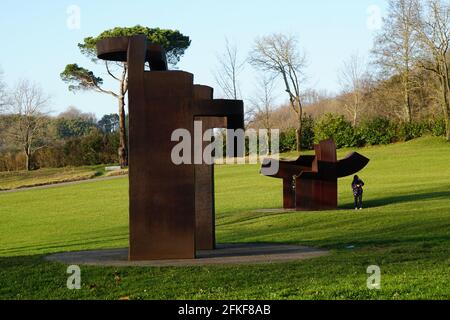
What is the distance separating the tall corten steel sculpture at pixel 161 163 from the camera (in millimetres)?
11383

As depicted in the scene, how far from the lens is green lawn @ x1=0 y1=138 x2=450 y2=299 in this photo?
324 inches

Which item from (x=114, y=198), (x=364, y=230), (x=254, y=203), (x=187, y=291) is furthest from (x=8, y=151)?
(x=187, y=291)

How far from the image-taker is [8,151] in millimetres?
64938

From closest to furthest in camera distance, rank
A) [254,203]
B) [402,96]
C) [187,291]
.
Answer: [187,291], [254,203], [402,96]

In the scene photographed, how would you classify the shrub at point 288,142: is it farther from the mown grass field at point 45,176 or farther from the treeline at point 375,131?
the mown grass field at point 45,176

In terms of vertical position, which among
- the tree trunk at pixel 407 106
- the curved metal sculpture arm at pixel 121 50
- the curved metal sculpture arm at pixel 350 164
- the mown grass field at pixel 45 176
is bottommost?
the mown grass field at pixel 45 176

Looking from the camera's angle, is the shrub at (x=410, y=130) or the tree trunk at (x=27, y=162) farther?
the tree trunk at (x=27, y=162)

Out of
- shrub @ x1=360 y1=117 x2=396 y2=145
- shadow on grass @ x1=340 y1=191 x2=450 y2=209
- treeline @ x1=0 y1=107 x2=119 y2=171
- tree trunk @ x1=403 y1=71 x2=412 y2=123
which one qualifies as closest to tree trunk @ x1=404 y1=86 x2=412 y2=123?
tree trunk @ x1=403 y1=71 x2=412 y2=123

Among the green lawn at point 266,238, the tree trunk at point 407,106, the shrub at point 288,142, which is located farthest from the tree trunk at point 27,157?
the tree trunk at point 407,106

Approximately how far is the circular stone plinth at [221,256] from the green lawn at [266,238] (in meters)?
0.52

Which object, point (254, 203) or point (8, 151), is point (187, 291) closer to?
point (254, 203)

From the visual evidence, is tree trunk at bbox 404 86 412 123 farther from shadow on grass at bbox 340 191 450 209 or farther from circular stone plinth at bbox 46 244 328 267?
circular stone plinth at bbox 46 244 328 267
